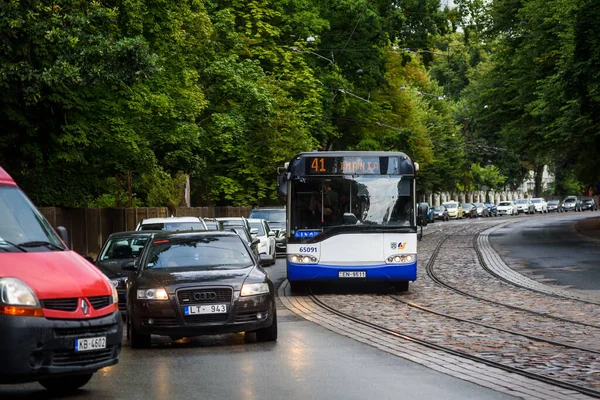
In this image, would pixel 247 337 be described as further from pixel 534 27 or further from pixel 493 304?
pixel 534 27

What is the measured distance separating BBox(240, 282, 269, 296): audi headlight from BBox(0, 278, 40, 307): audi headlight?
477 centimetres

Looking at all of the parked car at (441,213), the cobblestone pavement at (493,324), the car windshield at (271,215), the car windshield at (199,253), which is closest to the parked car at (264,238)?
the car windshield at (271,215)

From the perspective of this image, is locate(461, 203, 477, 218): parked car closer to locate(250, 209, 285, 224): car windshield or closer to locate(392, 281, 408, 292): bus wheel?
locate(250, 209, 285, 224): car windshield

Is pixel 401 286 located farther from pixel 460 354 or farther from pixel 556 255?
pixel 556 255

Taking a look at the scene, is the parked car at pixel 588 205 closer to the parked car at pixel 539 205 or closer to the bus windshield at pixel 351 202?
the parked car at pixel 539 205

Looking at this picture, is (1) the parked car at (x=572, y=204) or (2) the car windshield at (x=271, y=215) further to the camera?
(1) the parked car at (x=572, y=204)

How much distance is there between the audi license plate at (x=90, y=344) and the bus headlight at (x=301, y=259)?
12.2 meters

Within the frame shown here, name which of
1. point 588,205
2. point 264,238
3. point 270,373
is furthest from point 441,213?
point 270,373

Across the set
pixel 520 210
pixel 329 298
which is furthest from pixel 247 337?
pixel 520 210

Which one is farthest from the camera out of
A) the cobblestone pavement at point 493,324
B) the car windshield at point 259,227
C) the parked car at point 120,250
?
the car windshield at point 259,227

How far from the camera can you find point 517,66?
49156mm

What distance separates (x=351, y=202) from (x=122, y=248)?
180 inches

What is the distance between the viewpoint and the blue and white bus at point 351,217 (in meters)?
21.6

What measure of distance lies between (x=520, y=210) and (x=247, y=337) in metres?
106
